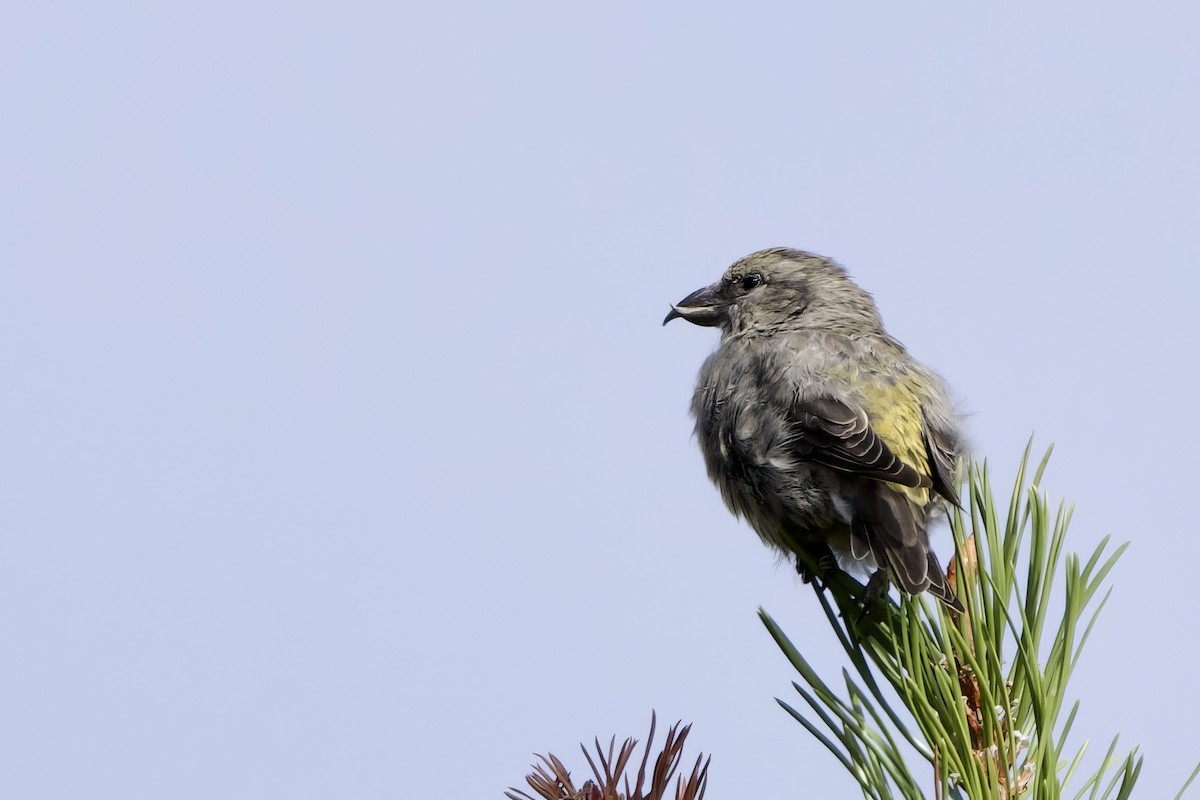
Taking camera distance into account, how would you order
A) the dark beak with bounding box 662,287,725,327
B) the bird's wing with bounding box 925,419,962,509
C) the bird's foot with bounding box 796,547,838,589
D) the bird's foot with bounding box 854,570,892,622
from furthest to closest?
the dark beak with bounding box 662,287,725,327
the bird's wing with bounding box 925,419,962,509
the bird's foot with bounding box 796,547,838,589
the bird's foot with bounding box 854,570,892,622

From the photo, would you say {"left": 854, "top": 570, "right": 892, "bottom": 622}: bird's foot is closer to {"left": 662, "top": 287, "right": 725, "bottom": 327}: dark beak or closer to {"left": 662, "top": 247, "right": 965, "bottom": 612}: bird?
{"left": 662, "top": 247, "right": 965, "bottom": 612}: bird

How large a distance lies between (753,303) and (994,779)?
3.73 m

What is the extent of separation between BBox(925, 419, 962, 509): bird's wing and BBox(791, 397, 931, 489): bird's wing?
0.05 meters

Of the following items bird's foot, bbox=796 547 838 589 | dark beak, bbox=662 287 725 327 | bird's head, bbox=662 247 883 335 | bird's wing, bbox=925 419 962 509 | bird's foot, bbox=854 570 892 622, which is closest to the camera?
bird's foot, bbox=854 570 892 622

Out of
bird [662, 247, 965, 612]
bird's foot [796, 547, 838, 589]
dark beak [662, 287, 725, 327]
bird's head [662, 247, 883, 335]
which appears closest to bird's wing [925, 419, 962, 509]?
bird [662, 247, 965, 612]

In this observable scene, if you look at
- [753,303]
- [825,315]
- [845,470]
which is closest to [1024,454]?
[845,470]

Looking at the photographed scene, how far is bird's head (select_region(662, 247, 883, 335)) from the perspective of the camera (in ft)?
18.5

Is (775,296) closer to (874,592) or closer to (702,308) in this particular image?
(702,308)

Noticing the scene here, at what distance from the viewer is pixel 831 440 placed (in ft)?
13.9

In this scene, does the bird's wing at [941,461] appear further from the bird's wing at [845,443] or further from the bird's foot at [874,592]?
the bird's foot at [874,592]

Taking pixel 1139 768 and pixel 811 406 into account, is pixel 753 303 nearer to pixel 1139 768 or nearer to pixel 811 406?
pixel 811 406

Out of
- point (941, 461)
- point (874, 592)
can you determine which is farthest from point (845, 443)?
point (874, 592)

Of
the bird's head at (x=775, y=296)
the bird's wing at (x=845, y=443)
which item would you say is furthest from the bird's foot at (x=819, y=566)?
the bird's head at (x=775, y=296)

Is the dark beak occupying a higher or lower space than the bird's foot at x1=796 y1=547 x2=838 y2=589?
higher
